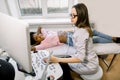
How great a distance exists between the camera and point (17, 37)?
2.34 ft

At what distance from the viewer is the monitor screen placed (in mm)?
656

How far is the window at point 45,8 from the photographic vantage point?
2457 millimetres

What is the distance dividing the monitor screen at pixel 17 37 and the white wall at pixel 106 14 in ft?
4.99

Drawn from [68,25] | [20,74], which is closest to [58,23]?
[68,25]

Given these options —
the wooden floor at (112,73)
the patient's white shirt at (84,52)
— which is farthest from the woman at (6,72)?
the wooden floor at (112,73)

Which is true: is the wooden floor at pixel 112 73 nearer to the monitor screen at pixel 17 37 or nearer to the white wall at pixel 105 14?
the white wall at pixel 105 14

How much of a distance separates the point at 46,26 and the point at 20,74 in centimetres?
144

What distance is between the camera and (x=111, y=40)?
1978 millimetres

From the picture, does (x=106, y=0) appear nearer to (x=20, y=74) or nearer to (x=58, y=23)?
(x=58, y=23)

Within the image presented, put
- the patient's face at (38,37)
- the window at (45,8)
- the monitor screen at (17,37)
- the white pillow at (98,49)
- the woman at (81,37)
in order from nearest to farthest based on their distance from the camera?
the monitor screen at (17,37) → the woman at (81,37) → the white pillow at (98,49) → the patient's face at (38,37) → the window at (45,8)

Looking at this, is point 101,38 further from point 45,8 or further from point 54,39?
point 45,8

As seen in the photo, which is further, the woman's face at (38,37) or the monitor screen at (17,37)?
the woman's face at (38,37)

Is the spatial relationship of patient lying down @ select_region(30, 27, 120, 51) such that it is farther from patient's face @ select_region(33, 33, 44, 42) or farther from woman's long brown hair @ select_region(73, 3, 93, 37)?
woman's long brown hair @ select_region(73, 3, 93, 37)

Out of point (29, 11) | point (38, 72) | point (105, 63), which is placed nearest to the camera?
point (38, 72)
